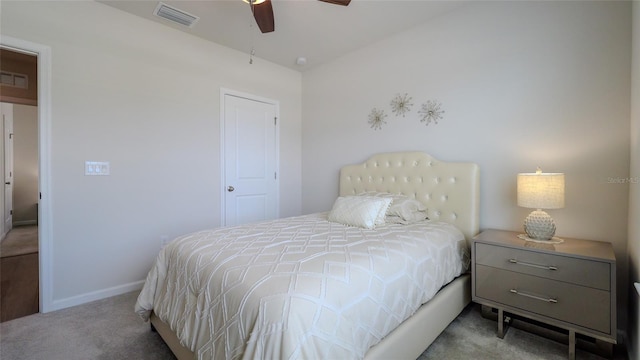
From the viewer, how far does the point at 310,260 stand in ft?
4.23

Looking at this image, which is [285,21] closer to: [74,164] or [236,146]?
[236,146]

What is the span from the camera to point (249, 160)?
11.6 ft

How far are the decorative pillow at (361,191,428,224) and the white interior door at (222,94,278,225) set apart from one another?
1882 millimetres

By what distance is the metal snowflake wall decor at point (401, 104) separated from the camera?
→ 285 centimetres

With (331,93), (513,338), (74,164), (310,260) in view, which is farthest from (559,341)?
(74,164)

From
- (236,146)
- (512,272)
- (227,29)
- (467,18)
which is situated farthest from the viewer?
(236,146)

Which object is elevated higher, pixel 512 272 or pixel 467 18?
pixel 467 18

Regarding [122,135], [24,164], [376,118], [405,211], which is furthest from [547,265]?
[24,164]

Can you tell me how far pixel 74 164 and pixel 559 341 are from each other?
401cm

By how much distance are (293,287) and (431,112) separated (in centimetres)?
231

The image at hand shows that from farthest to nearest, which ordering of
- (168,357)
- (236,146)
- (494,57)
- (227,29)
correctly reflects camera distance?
(236,146) → (227,29) → (494,57) → (168,357)

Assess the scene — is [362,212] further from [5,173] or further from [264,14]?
[5,173]

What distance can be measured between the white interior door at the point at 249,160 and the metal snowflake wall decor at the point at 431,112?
2.01 m

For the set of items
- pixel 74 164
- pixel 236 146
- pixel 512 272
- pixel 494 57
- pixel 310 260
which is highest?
pixel 494 57
